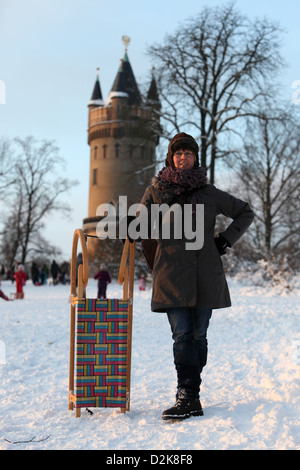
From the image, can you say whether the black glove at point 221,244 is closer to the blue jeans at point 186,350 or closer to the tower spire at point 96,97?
the blue jeans at point 186,350

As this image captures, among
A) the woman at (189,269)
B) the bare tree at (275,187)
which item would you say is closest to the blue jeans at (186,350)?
the woman at (189,269)

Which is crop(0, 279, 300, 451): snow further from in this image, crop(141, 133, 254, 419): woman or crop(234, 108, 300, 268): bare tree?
crop(234, 108, 300, 268): bare tree

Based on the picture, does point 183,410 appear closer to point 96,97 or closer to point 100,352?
point 100,352

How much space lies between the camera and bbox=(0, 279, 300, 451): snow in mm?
3189

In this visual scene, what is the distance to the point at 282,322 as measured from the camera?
402 inches

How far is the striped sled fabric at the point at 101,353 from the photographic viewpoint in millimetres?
3789

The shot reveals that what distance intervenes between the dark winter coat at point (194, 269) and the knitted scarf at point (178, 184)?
5 cm

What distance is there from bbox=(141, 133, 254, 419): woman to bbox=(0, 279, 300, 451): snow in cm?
33

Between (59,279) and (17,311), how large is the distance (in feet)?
69.3

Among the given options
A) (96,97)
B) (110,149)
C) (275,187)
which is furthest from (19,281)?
(96,97)

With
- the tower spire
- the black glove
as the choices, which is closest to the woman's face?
the black glove

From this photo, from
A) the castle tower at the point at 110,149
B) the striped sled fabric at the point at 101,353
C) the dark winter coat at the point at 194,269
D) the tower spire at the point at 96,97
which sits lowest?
the striped sled fabric at the point at 101,353

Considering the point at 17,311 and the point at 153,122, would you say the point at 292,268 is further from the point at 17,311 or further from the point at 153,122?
the point at 17,311

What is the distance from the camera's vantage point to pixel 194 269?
3.82 metres
